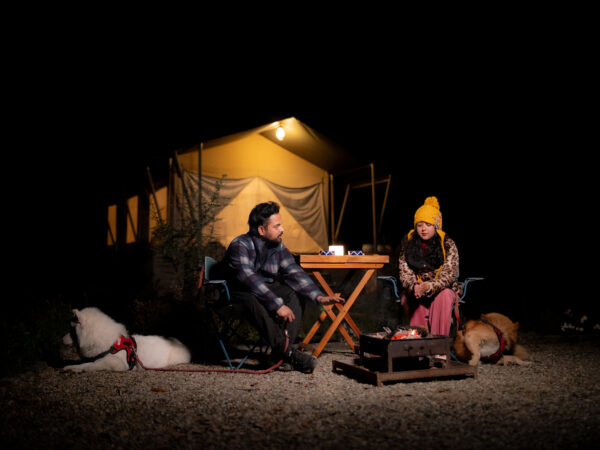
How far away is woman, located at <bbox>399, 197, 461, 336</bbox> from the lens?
4086mm

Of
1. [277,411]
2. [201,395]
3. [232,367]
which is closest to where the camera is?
[277,411]

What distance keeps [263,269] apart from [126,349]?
1.21 meters

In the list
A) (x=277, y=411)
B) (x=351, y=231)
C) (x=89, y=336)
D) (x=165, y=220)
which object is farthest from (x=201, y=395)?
(x=351, y=231)

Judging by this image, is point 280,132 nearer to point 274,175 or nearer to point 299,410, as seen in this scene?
point 274,175

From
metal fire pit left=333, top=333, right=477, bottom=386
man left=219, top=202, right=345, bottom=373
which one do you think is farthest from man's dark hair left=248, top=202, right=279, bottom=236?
metal fire pit left=333, top=333, right=477, bottom=386

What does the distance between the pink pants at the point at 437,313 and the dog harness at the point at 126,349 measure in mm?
→ 2237

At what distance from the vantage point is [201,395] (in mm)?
3234

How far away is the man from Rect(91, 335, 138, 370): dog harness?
875 mm

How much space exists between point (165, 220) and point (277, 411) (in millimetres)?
6279

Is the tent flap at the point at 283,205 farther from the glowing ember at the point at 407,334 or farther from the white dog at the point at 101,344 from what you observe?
the glowing ember at the point at 407,334

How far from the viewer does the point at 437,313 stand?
412cm

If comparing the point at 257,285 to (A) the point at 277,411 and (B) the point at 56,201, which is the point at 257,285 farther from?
(B) the point at 56,201

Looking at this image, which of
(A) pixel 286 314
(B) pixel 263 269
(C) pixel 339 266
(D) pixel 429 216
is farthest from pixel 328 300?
(D) pixel 429 216

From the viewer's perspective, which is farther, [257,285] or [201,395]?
[257,285]
